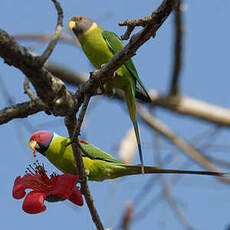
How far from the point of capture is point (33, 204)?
1902mm

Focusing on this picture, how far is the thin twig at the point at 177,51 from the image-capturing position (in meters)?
4.71

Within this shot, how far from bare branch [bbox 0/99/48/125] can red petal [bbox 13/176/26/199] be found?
0.30 m

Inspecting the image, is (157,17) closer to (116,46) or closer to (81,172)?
(81,172)

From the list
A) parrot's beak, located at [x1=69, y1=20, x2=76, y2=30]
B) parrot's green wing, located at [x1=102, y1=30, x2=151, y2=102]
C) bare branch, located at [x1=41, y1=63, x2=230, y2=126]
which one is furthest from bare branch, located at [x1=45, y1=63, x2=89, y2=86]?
parrot's green wing, located at [x1=102, y1=30, x2=151, y2=102]

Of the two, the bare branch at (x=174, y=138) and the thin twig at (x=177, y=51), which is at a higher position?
the thin twig at (x=177, y=51)

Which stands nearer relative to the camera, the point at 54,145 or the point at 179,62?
the point at 54,145

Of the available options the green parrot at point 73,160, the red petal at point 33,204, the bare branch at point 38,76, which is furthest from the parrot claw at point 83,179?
the green parrot at point 73,160

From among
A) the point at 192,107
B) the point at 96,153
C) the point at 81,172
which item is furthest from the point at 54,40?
the point at 192,107

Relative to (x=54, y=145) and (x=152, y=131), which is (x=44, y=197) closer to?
(x=54, y=145)

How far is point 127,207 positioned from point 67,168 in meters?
0.48

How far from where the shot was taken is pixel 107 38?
9.20 feet

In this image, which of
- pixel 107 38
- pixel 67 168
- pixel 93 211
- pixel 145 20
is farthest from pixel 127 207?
pixel 145 20

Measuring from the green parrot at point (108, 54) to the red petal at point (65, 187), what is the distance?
651 millimetres

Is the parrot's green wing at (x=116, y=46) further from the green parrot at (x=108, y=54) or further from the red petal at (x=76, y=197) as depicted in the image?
the red petal at (x=76, y=197)
